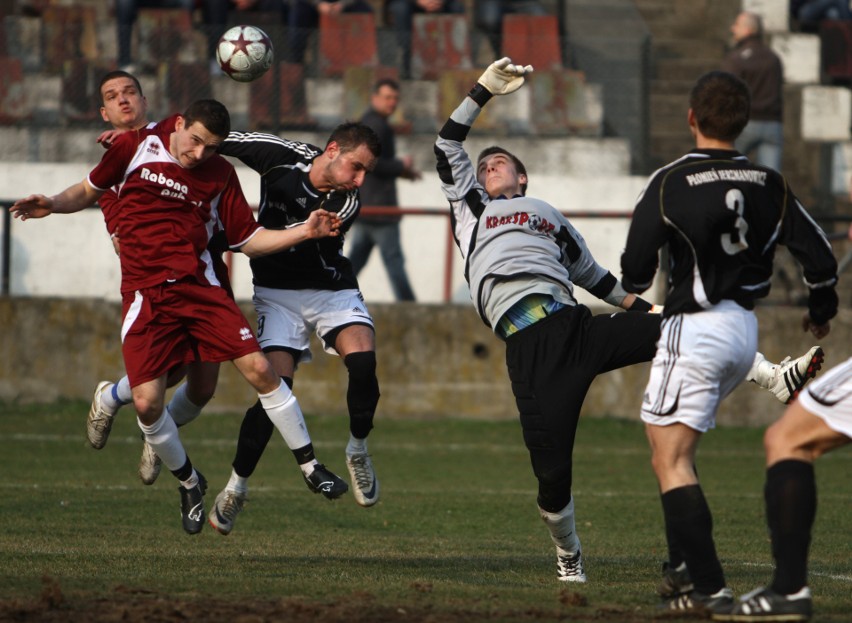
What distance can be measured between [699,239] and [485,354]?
9743 mm

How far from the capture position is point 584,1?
21.2m

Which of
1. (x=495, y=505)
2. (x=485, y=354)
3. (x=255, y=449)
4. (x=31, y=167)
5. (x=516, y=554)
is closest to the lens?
(x=255, y=449)

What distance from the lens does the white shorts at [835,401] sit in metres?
5.57

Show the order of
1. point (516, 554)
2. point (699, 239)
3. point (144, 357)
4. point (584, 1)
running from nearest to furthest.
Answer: point (699, 239) → point (144, 357) → point (516, 554) → point (584, 1)

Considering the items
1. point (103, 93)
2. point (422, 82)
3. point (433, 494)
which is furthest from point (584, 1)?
point (103, 93)

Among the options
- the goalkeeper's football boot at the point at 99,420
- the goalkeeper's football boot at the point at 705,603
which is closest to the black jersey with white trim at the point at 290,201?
the goalkeeper's football boot at the point at 99,420

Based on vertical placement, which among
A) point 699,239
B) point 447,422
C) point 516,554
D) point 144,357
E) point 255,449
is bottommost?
point 447,422

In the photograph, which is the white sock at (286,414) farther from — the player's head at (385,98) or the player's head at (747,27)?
the player's head at (747,27)

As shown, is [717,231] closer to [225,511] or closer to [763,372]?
[763,372]

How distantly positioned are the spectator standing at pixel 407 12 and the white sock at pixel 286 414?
36.0ft

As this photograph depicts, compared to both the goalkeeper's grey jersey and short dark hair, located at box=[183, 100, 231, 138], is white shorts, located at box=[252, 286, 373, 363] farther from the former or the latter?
short dark hair, located at box=[183, 100, 231, 138]

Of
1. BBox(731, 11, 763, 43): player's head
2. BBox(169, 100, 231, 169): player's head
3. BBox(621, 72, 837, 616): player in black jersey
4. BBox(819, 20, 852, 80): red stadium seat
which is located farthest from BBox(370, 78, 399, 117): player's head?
BBox(621, 72, 837, 616): player in black jersey

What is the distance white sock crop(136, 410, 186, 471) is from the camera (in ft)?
26.4

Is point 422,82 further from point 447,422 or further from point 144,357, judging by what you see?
point 144,357
